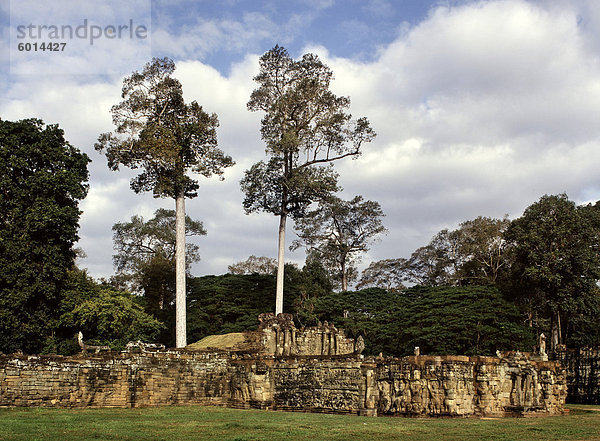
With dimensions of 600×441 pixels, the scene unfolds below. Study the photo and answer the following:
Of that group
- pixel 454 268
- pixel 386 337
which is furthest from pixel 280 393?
pixel 454 268

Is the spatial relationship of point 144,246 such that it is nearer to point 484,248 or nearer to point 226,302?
point 226,302

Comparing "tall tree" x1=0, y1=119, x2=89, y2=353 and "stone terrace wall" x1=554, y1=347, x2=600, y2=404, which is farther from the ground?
"tall tree" x1=0, y1=119, x2=89, y2=353

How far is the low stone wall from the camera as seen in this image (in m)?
18.9

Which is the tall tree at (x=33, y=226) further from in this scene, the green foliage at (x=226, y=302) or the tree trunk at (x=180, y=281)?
the green foliage at (x=226, y=302)

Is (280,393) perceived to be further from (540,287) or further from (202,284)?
(202,284)

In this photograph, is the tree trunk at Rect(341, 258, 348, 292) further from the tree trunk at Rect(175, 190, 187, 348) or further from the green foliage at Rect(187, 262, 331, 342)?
the tree trunk at Rect(175, 190, 187, 348)

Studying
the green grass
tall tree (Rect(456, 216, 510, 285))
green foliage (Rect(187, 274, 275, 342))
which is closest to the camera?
the green grass

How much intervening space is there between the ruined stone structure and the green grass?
103 cm

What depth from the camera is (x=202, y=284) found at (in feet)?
151

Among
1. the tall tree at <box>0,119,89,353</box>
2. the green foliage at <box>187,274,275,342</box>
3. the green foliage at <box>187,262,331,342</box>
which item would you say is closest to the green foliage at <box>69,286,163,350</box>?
the tall tree at <box>0,119,89,353</box>

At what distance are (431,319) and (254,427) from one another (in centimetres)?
2106

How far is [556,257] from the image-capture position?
34.1m

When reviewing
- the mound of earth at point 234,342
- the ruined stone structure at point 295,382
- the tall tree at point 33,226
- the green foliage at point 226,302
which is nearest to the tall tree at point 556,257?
the ruined stone structure at point 295,382

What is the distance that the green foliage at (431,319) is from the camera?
3156cm
